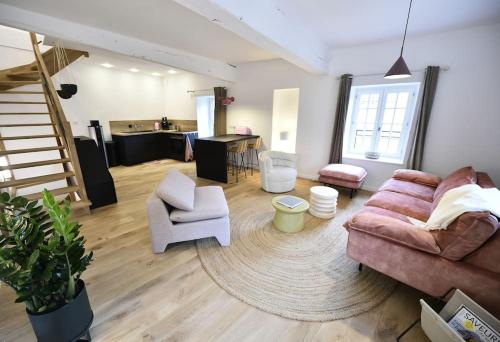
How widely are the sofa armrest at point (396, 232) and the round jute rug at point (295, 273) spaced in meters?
0.54

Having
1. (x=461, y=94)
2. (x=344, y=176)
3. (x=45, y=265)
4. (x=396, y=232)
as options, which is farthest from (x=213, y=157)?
(x=461, y=94)

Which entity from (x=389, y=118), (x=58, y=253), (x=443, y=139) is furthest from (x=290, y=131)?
(x=58, y=253)

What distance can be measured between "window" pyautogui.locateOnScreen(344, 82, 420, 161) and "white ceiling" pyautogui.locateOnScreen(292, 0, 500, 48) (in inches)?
34.5

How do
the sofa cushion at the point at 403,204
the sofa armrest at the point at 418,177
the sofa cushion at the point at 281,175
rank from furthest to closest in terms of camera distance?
the sofa cushion at the point at 281,175 → the sofa armrest at the point at 418,177 → the sofa cushion at the point at 403,204

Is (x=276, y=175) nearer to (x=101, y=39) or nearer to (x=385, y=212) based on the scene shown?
(x=385, y=212)

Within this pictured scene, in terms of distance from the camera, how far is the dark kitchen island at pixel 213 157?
433 cm

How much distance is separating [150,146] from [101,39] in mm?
3497

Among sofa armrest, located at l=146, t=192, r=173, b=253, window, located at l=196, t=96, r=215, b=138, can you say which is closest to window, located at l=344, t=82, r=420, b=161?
sofa armrest, located at l=146, t=192, r=173, b=253

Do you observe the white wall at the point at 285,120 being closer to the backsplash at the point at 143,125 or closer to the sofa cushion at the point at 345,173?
the sofa cushion at the point at 345,173

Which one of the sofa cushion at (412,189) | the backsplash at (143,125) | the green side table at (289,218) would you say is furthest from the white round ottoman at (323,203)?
the backsplash at (143,125)

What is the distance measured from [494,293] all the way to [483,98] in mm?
3041

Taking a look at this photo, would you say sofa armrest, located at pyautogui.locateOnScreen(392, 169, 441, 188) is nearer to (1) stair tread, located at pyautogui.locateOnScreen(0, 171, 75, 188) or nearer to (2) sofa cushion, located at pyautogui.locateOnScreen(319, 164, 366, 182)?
(2) sofa cushion, located at pyautogui.locateOnScreen(319, 164, 366, 182)

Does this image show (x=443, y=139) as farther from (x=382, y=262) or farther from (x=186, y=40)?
(x=186, y=40)

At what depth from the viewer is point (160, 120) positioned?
7062mm
